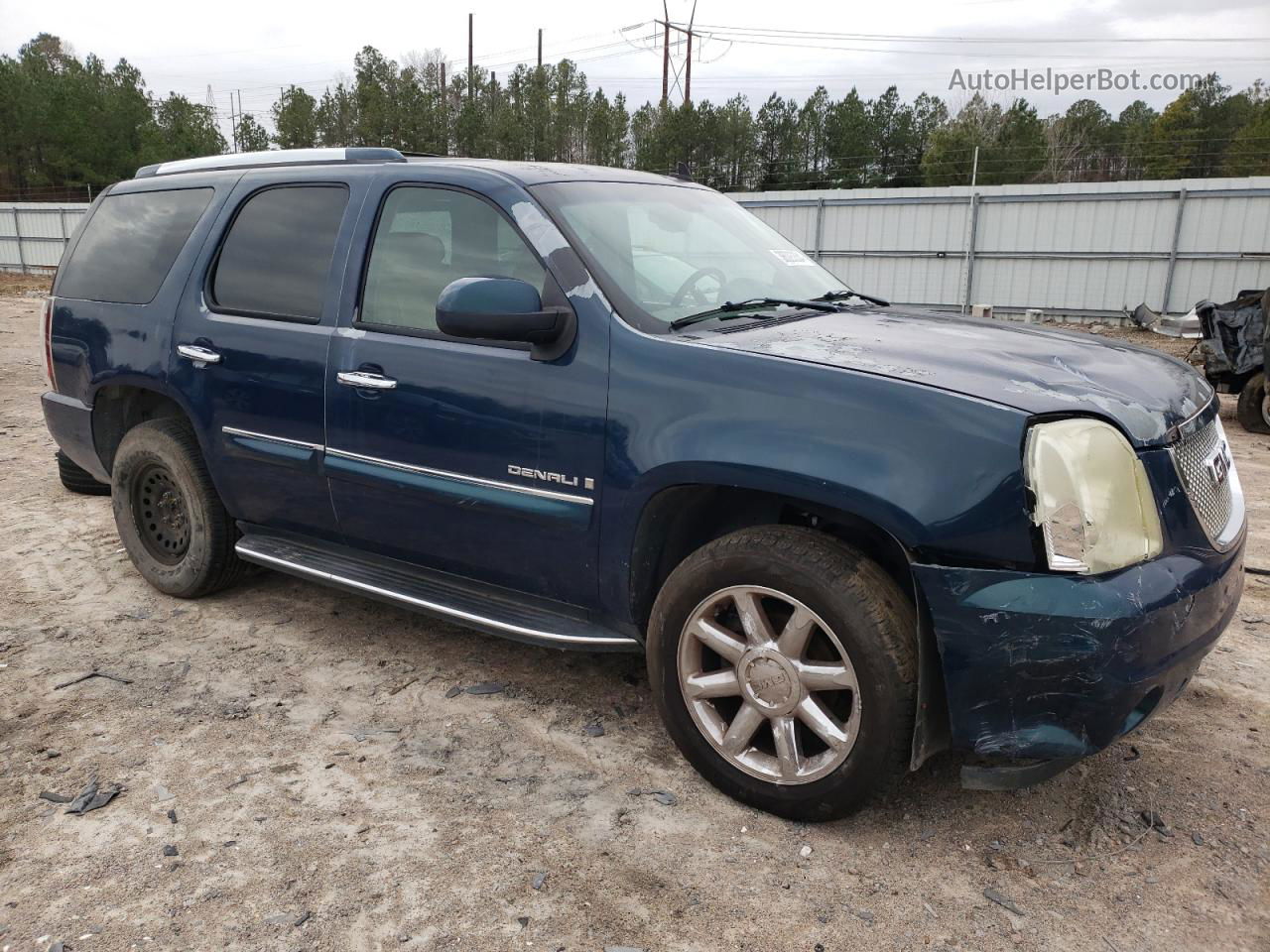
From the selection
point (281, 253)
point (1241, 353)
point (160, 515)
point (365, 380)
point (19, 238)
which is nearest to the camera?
point (365, 380)

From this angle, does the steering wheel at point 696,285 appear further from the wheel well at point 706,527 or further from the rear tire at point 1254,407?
the rear tire at point 1254,407

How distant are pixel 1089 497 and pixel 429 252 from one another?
7.64 feet

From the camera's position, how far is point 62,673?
3852 millimetres

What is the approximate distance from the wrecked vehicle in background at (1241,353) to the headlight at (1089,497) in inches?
310

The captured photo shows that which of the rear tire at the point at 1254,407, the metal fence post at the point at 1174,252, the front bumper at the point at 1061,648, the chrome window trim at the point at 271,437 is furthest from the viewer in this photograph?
the metal fence post at the point at 1174,252

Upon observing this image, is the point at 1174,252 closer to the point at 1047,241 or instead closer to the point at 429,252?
the point at 1047,241

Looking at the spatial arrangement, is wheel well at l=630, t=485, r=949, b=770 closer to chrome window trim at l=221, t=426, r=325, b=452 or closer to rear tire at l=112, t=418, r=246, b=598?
chrome window trim at l=221, t=426, r=325, b=452

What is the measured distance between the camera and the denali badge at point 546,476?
3.03 m

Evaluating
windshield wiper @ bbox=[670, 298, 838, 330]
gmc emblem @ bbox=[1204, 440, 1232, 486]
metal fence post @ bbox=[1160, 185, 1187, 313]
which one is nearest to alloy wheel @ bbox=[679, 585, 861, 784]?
windshield wiper @ bbox=[670, 298, 838, 330]

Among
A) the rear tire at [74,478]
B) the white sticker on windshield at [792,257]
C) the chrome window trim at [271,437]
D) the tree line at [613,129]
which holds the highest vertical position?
the tree line at [613,129]

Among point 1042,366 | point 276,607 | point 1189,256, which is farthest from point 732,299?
point 1189,256

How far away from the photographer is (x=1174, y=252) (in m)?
18.9

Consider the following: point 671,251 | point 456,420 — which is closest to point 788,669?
point 456,420

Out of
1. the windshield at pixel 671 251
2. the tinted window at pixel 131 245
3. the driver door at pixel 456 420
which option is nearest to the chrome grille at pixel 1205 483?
the windshield at pixel 671 251
